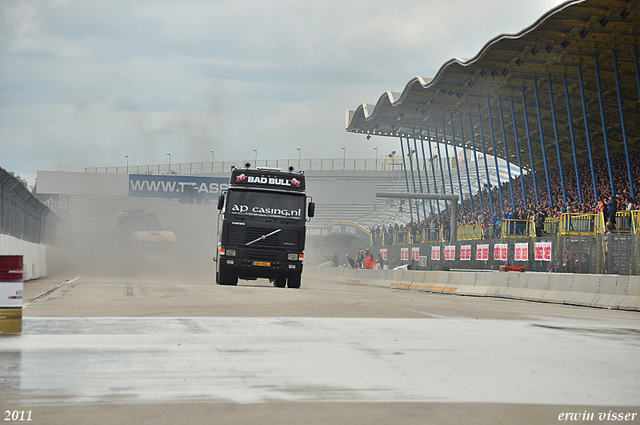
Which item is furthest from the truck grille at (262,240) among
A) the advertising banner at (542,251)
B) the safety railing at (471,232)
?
the safety railing at (471,232)

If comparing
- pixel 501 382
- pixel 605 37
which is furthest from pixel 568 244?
pixel 501 382

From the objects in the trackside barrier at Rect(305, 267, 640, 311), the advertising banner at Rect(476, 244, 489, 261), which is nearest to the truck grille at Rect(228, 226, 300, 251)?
the trackside barrier at Rect(305, 267, 640, 311)

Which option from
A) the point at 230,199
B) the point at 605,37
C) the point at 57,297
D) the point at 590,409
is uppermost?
the point at 605,37

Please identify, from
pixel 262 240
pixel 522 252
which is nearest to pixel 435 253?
pixel 522 252

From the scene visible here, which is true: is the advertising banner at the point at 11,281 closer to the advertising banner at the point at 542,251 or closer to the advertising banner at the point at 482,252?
the advertising banner at the point at 542,251

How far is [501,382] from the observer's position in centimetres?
653

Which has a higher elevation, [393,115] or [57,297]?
[393,115]

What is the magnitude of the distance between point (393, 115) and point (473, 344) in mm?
46231

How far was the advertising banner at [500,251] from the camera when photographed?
26.3 m

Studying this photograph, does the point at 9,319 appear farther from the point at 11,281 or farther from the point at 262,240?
the point at 262,240

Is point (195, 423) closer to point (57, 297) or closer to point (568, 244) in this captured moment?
point (57, 297)

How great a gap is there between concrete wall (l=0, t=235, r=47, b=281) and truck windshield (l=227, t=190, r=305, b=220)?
571 centimetres

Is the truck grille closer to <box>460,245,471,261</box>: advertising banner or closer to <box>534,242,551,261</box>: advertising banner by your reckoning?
<box>534,242,551,261</box>: advertising banner

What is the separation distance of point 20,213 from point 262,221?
10223 millimetres
